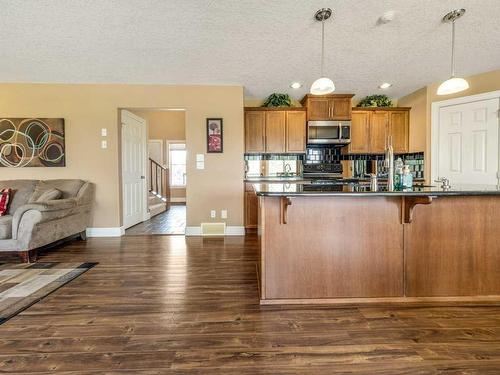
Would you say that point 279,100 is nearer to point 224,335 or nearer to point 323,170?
point 323,170

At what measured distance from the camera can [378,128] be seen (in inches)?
217

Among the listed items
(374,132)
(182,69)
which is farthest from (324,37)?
(374,132)

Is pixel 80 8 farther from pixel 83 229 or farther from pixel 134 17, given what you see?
pixel 83 229

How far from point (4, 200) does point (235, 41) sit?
11.8 ft

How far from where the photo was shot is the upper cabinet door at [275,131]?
533 centimetres

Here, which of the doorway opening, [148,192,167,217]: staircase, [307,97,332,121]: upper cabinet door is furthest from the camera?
the doorway opening

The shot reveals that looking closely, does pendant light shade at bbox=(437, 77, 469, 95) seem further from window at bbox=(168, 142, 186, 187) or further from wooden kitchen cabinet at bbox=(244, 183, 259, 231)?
window at bbox=(168, 142, 186, 187)

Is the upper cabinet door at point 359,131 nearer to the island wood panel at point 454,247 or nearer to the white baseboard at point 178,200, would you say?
the island wood panel at point 454,247

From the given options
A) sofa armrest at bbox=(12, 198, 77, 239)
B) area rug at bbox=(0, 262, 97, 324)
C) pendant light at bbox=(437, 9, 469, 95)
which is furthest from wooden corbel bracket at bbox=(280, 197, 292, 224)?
sofa armrest at bbox=(12, 198, 77, 239)

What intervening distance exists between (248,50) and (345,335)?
3393 mm

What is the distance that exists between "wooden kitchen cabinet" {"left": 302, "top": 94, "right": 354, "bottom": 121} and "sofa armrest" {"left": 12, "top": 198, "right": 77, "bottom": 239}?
4101mm

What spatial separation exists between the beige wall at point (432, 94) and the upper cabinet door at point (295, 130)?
2062 mm

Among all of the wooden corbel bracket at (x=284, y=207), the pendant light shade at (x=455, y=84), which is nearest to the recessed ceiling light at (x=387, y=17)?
the pendant light shade at (x=455, y=84)

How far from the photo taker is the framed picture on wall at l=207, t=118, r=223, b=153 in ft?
15.7
